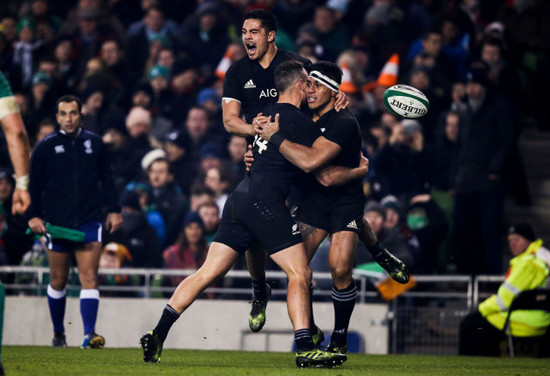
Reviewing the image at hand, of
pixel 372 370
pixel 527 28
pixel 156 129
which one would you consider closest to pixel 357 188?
pixel 372 370

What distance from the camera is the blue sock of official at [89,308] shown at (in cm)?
1169

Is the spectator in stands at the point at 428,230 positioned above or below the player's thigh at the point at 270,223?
above

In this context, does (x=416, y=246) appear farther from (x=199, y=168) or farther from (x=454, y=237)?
(x=199, y=168)

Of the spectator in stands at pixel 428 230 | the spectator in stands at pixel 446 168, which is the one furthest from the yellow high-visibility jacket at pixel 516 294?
the spectator in stands at pixel 446 168

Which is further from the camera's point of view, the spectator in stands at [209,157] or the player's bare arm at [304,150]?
the spectator in stands at [209,157]

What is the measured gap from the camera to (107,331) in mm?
13758

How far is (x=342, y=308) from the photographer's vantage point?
382 inches

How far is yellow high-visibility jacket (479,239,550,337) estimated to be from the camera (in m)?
12.6

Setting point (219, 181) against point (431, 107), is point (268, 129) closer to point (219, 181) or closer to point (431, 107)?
point (219, 181)

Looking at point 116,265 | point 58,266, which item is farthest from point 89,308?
point 116,265

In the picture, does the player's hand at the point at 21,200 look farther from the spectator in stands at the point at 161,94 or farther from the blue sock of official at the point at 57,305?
the spectator in stands at the point at 161,94

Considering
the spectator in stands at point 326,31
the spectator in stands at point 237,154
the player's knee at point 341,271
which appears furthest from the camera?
the spectator in stands at point 326,31

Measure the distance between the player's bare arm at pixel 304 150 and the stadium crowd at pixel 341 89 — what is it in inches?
189

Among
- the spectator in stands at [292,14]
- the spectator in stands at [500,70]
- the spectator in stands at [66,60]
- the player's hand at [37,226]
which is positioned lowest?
the player's hand at [37,226]
